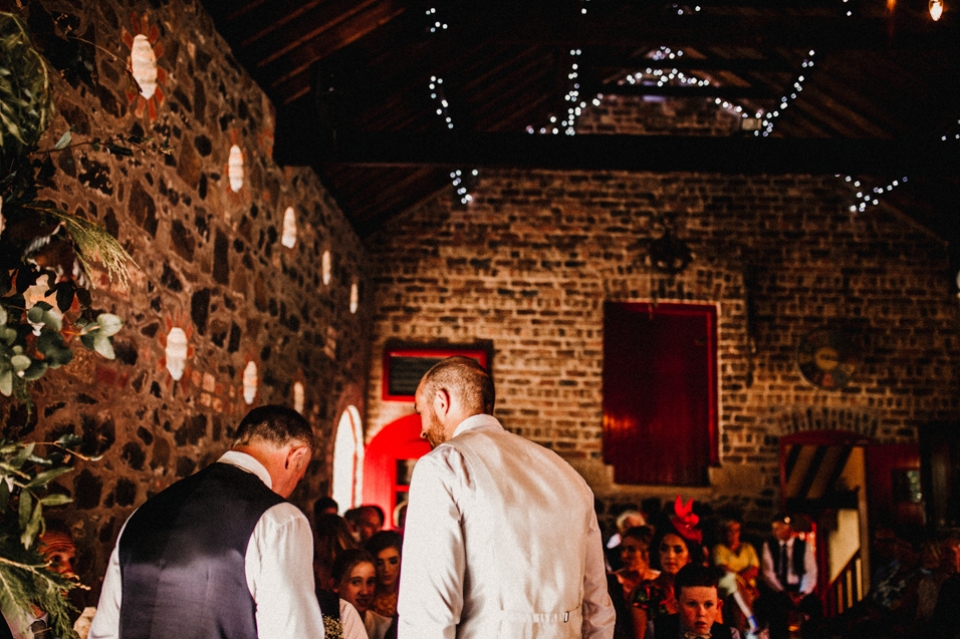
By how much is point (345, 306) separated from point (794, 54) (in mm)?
4952

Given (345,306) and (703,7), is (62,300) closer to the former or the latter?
(345,306)

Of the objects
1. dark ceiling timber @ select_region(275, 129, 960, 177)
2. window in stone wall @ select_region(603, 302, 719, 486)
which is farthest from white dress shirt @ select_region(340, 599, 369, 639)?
window in stone wall @ select_region(603, 302, 719, 486)

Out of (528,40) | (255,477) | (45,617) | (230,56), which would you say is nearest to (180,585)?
(255,477)

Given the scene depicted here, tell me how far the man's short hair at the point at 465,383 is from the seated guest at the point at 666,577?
2.01 m

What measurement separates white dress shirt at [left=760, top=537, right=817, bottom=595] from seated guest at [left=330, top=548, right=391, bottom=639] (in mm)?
4847

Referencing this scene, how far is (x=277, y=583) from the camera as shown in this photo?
83.3 inches

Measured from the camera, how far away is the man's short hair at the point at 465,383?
2.30 metres

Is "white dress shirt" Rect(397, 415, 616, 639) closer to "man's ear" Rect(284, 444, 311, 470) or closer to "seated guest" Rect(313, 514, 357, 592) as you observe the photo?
"man's ear" Rect(284, 444, 311, 470)

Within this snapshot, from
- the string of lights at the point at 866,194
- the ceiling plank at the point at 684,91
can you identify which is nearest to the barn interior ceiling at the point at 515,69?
the string of lights at the point at 866,194

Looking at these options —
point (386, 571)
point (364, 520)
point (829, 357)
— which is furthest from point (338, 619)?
point (829, 357)

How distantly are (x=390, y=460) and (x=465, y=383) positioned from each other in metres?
7.01

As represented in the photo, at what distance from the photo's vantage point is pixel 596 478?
929 centimetres

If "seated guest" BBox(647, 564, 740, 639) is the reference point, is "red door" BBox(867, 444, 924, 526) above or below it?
above

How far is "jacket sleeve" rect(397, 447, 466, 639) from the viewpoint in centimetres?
194
